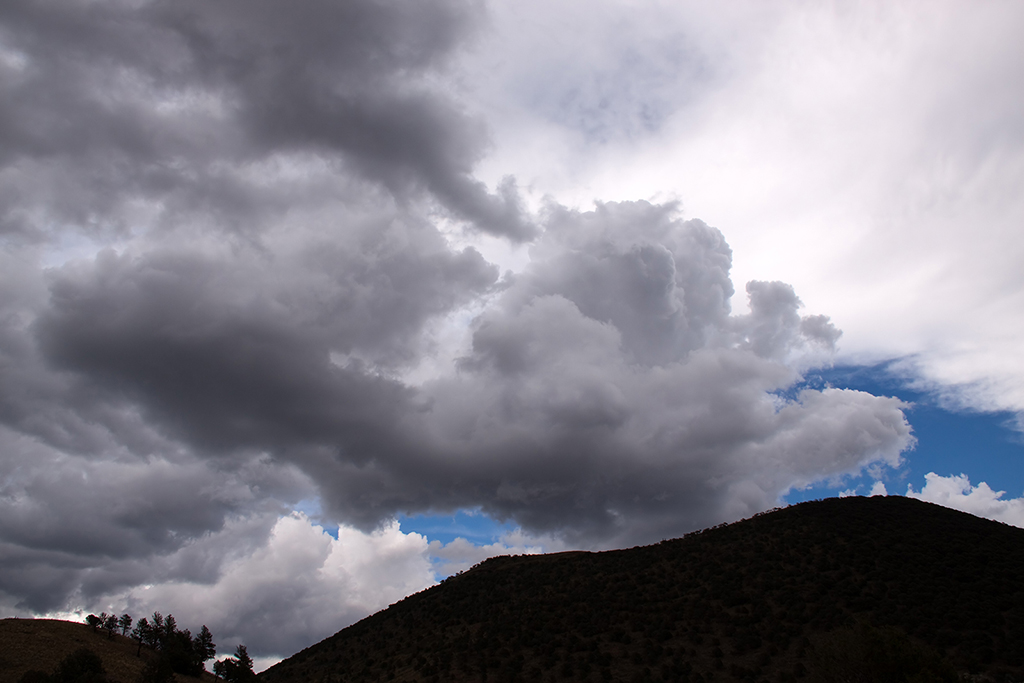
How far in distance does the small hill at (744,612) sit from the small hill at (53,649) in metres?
17.2

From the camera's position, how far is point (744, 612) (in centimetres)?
5834

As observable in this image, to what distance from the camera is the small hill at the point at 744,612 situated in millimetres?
46969

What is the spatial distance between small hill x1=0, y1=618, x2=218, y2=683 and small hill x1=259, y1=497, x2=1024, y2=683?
17.2 m

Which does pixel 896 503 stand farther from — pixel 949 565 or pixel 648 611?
pixel 648 611

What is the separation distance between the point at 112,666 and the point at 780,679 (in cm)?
7150

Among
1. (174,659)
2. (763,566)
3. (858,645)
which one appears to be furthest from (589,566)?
(174,659)

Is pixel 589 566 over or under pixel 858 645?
over

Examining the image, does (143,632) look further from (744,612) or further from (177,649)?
(744,612)

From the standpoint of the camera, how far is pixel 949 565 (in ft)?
202

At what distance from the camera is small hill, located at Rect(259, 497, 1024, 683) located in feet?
154

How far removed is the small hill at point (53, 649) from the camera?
6353 cm

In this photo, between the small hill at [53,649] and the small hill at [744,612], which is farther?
the small hill at [53,649]

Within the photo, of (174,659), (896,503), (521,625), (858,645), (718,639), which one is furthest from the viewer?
(896,503)

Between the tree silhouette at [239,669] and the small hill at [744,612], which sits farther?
the tree silhouette at [239,669]
